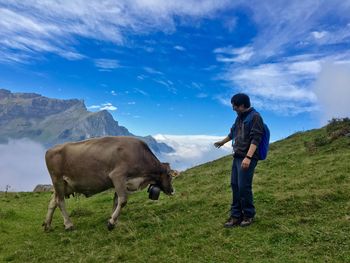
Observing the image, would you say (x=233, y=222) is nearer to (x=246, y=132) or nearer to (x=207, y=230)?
(x=207, y=230)

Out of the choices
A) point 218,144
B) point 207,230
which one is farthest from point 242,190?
point 218,144

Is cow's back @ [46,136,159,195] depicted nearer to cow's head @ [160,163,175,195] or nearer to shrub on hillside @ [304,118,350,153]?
cow's head @ [160,163,175,195]

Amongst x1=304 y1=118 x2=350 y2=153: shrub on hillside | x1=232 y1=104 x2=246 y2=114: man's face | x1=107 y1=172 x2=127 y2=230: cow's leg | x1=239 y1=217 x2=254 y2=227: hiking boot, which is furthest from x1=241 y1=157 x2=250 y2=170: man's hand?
x1=304 y1=118 x2=350 y2=153: shrub on hillside

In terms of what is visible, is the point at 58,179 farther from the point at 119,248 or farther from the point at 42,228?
the point at 119,248

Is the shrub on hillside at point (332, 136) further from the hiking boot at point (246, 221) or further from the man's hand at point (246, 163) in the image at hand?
the man's hand at point (246, 163)

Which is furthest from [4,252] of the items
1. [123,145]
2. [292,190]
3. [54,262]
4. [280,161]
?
[280,161]

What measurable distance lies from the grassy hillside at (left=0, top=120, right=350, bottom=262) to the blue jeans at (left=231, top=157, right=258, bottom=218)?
446mm

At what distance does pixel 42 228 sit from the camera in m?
13.6

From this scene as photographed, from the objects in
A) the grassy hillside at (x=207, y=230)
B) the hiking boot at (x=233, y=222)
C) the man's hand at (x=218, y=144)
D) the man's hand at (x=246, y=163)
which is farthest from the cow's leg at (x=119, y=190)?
the man's hand at (x=246, y=163)

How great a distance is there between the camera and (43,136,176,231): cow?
12072mm

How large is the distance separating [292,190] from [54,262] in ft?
26.9

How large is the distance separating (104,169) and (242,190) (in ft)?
14.4

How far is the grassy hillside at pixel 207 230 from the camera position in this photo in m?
8.45

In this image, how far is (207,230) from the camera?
1008 centimetres
